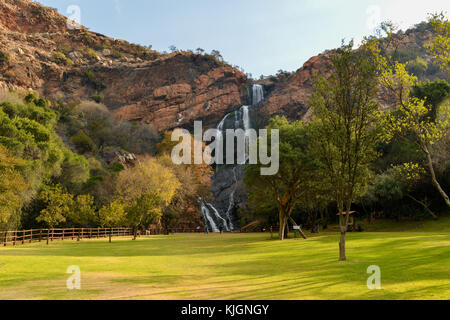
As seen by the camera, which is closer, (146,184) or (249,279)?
(249,279)

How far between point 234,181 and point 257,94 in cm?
3579

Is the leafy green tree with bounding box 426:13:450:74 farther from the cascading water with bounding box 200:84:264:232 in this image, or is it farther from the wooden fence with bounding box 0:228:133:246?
the cascading water with bounding box 200:84:264:232

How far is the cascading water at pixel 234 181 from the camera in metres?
67.6

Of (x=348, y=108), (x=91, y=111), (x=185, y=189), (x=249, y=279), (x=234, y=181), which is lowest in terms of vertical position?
(x=249, y=279)

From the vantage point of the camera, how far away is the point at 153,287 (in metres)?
9.58

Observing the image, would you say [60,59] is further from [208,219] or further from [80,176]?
[208,219]

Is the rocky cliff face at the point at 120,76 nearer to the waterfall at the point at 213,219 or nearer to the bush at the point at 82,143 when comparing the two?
the bush at the point at 82,143

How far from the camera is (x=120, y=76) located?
106250mm

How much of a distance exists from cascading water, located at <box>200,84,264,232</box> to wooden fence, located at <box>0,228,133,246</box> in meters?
18.3

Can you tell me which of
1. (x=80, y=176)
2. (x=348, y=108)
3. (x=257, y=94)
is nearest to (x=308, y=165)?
(x=348, y=108)

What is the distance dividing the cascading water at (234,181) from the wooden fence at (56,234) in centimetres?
1827

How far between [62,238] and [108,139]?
157 feet
